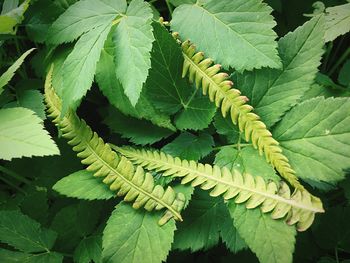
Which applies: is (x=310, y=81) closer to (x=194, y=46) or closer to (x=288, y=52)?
(x=288, y=52)

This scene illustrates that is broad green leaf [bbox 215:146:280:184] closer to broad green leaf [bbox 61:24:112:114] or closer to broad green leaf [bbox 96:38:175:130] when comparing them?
broad green leaf [bbox 96:38:175:130]

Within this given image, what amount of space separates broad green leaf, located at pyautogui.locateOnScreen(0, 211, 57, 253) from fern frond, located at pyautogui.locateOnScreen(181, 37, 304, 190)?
0.51 metres

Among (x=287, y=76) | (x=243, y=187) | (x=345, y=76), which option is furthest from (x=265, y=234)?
(x=345, y=76)

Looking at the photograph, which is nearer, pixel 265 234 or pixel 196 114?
pixel 265 234

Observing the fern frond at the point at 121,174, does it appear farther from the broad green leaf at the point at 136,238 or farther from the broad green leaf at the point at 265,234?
the broad green leaf at the point at 265,234

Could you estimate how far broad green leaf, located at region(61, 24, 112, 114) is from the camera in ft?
2.20

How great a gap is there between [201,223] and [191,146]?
17cm

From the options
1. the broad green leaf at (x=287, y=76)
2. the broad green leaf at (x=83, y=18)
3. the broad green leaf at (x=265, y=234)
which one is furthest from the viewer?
the broad green leaf at (x=83, y=18)

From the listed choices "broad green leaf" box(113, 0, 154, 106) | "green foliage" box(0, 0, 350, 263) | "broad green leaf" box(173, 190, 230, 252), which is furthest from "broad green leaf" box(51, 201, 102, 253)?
"broad green leaf" box(113, 0, 154, 106)

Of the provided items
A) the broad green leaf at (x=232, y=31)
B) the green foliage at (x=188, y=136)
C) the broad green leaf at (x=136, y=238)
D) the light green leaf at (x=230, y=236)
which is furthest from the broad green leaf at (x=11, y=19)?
the light green leaf at (x=230, y=236)

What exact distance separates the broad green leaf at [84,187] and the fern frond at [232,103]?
299 mm

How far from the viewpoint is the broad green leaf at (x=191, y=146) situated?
729 mm

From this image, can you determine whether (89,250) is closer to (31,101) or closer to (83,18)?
(31,101)

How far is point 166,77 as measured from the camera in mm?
736
